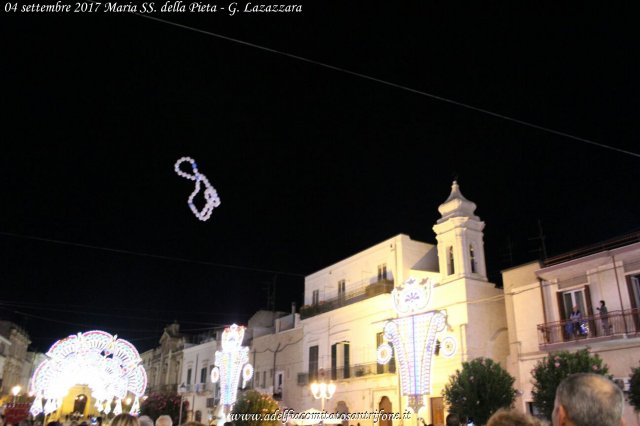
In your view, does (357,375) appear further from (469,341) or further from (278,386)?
(278,386)

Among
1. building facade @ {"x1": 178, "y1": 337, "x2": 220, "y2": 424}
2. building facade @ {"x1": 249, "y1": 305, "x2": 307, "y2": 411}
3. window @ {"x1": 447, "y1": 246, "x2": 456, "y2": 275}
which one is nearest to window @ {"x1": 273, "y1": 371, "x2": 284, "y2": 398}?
building facade @ {"x1": 249, "y1": 305, "x2": 307, "y2": 411}

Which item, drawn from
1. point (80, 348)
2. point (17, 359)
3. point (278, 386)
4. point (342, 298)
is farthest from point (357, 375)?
point (17, 359)

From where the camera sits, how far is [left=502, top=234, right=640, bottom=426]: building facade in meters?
18.3

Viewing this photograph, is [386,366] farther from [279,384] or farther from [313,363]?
[279,384]

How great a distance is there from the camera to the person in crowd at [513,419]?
2.72 metres

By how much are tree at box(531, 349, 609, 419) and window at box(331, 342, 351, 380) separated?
556 inches

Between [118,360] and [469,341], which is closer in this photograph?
[469,341]

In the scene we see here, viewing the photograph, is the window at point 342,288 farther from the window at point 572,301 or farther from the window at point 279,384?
the window at point 572,301

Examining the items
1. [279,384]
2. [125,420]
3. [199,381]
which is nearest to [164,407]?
[279,384]

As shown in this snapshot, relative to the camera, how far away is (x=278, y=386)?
3684cm

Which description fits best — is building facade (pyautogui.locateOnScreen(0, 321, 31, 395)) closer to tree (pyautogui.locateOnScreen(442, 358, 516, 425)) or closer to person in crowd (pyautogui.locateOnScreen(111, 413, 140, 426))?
tree (pyautogui.locateOnScreen(442, 358, 516, 425))

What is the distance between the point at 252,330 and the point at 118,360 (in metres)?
13.8

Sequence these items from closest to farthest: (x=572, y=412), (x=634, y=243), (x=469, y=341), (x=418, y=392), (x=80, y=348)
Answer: (x=572, y=412) < (x=418, y=392) < (x=634, y=243) < (x=469, y=341) < (x=80, y=348)

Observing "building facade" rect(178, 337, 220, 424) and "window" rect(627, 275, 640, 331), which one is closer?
"window" rect(627, 275, 640, 331)
